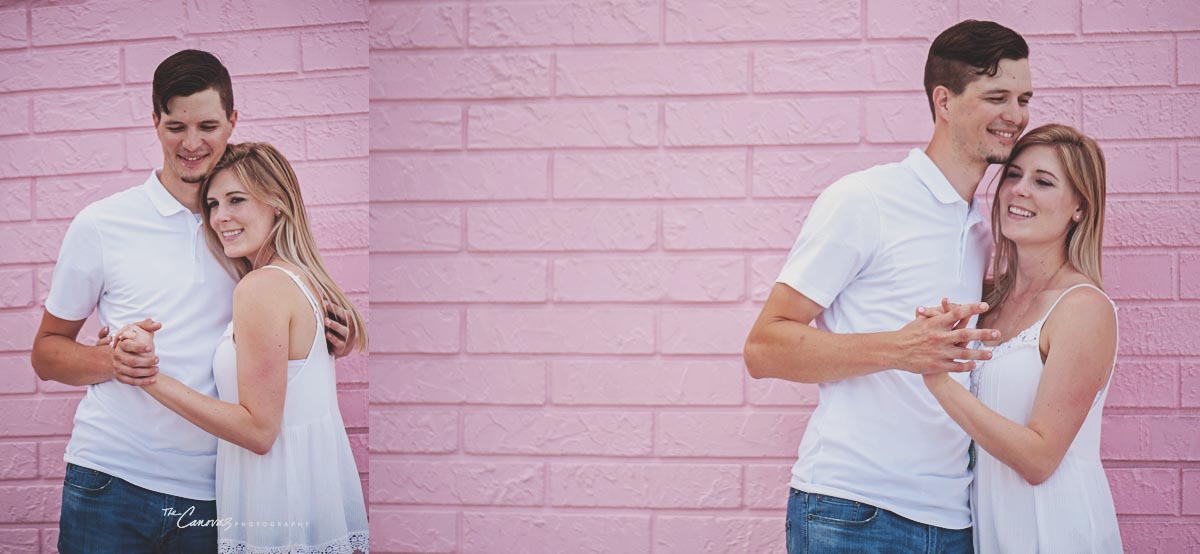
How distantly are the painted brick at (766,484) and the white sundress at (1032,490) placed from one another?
1.49ft

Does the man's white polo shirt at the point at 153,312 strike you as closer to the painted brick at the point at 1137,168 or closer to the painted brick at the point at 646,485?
the painted brick at the point at 646,485

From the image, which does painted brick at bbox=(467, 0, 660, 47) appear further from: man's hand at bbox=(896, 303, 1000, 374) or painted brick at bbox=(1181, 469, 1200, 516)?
painted brick at bbox=(1181, 469, 1200, 516)

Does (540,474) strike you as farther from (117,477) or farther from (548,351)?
(117,477)

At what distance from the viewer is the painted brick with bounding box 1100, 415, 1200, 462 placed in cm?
205

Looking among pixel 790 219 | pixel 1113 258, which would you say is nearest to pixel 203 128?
A: pixel 790 219

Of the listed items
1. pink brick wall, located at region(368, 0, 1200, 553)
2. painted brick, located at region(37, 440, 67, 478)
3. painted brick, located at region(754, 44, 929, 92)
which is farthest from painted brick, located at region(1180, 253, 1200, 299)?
painted brick, located at region(37, 440, 67, 478)

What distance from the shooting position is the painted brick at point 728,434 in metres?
2.17

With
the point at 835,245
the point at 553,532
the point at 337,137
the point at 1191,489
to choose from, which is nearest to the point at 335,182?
the point at 337,137

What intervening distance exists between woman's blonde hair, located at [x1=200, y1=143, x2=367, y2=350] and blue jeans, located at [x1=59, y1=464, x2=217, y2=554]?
1.52 ft

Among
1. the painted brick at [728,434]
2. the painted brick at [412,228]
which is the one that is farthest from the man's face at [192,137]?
the painted brick at [728,434]

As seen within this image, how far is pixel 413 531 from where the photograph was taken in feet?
7.47

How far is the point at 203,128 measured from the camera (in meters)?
1.85

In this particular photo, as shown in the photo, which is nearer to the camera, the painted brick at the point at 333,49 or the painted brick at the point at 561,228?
the painted brick at the point at 333,49

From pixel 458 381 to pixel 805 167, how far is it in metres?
0.98
